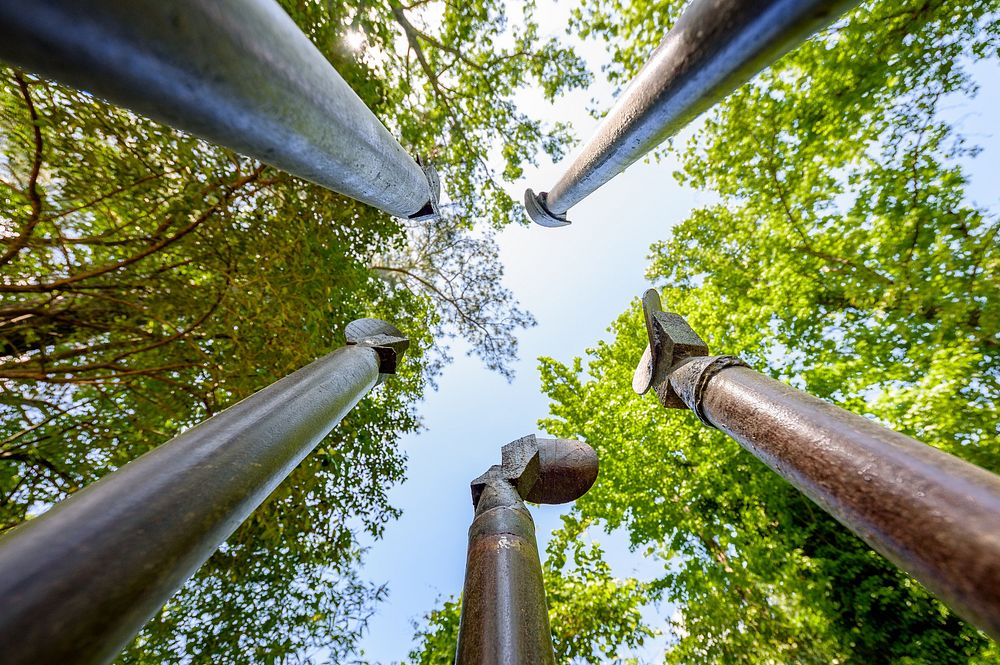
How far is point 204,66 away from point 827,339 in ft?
31.4

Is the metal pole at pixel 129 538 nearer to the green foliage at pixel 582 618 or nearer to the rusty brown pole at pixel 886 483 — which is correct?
the rusty brown pole at pixel 886 483

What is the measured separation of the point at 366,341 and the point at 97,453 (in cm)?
331

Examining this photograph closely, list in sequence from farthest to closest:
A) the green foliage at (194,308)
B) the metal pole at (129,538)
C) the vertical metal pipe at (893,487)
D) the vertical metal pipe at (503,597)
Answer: the green foliage at (194,308)
the vertical metal pipe at (503,597)
the vertical metal pipe at (893,487)
the metal pole at (129,538)

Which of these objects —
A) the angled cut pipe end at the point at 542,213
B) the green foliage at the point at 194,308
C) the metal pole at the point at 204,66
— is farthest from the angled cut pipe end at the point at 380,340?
the angled cut pipe end at the point at 542,213

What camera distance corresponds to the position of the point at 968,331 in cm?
556

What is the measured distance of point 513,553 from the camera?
255cm

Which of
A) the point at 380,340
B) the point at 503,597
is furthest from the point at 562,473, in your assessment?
the point at 380,340

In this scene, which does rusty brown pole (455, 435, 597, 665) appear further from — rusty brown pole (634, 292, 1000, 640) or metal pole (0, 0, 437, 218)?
metal pole (0, 0, 437, 218)

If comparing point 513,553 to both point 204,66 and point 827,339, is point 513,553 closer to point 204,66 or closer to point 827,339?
point 204,66

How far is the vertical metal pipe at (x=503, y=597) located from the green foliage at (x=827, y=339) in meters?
5.18

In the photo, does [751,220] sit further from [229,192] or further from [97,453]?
[97,453]

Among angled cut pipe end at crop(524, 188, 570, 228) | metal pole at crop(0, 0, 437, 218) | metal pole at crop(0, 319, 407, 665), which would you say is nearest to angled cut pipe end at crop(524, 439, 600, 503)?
metal pole at crop(0, 319, 407, 665)

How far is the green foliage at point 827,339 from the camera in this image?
5109mm

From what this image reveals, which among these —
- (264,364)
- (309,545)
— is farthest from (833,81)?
(309,545)
